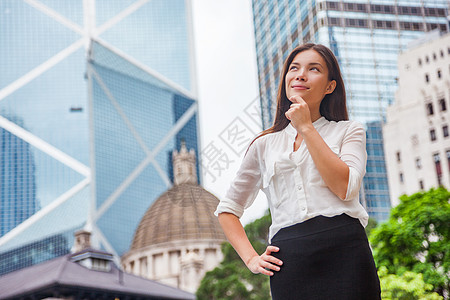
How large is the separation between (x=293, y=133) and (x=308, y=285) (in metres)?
0.82

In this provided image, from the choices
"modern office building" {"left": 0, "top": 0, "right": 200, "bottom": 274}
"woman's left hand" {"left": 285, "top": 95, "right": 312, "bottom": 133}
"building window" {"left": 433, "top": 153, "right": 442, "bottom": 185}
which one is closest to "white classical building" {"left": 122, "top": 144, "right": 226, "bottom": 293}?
"building window" {"left": 433, "top": 153, "right": 442, "bottom": 185}

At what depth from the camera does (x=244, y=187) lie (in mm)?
3531

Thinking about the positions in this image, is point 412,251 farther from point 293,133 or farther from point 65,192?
point 65,192

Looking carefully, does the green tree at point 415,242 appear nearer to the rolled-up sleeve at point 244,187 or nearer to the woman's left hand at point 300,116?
the rolled-up sleeve at point 244,187

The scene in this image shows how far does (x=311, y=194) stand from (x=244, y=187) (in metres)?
0.45

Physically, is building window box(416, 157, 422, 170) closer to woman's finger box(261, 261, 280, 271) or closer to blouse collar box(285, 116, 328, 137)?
blouse collar box(285, 116, 328, 137)

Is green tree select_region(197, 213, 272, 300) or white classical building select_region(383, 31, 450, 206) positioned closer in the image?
green tree select_region(197, 213, 272, 300)

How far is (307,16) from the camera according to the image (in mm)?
65250

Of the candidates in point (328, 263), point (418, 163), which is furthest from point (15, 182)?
point (328, 263)

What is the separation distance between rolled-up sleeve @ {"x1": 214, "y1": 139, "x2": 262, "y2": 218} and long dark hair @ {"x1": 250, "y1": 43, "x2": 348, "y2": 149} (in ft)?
0.48

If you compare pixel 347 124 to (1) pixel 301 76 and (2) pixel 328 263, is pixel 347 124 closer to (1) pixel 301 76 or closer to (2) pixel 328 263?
(1) pixel 301 76

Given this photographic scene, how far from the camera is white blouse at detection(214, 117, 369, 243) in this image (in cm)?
317

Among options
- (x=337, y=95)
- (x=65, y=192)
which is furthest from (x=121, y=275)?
(x=65, y=192)

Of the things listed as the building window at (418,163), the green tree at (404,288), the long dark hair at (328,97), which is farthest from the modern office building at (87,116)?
the long dark hair at (328,97)
